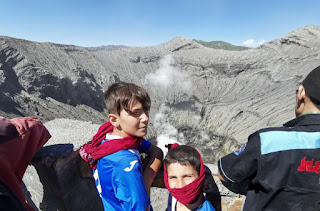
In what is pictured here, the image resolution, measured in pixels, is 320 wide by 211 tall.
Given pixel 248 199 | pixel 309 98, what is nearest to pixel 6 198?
pixel 248 199

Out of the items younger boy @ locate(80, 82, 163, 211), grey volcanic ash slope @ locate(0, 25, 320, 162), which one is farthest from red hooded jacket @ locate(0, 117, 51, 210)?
grey volcanic ash slope @ locate(0, 25, 320, 162)

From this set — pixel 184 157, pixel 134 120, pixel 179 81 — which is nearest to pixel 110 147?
pixel 134 120

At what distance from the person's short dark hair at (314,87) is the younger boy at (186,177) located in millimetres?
834

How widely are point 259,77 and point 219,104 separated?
26.6 feet

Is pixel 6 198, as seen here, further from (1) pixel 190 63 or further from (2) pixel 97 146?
(1) pixel 190 63

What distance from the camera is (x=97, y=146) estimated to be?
5.25 ft

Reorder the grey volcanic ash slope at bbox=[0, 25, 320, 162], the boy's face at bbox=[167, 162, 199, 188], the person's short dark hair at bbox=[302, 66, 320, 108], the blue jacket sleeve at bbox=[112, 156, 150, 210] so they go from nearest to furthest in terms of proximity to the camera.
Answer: the blue jacket sleeve at bbox=[112, 156, 150, 210] < the person's short dark hair at bbox=[302, 66, 320, 108] < the boy's face at bbox=[167, 162, 199, 188] < the grey volcanic ash slope at bbox=[0, 25, 320, 162]

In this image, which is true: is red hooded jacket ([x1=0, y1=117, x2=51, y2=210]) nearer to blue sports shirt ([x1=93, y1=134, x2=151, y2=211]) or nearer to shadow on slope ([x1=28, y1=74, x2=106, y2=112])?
blue sports shirt ([x1=93, y1=134, x2=151, y2=211])

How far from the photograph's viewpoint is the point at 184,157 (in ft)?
5.21

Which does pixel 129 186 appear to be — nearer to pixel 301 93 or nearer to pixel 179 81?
pixel 301 93

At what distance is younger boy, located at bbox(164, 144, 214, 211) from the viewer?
1536mm

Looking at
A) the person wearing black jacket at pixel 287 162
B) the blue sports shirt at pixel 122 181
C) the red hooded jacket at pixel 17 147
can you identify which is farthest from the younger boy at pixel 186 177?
the red hooded jacket at pixel 17 147

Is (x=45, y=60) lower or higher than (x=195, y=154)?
higher

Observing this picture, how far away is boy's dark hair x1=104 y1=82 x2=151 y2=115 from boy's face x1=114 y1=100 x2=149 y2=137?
0.08ft
